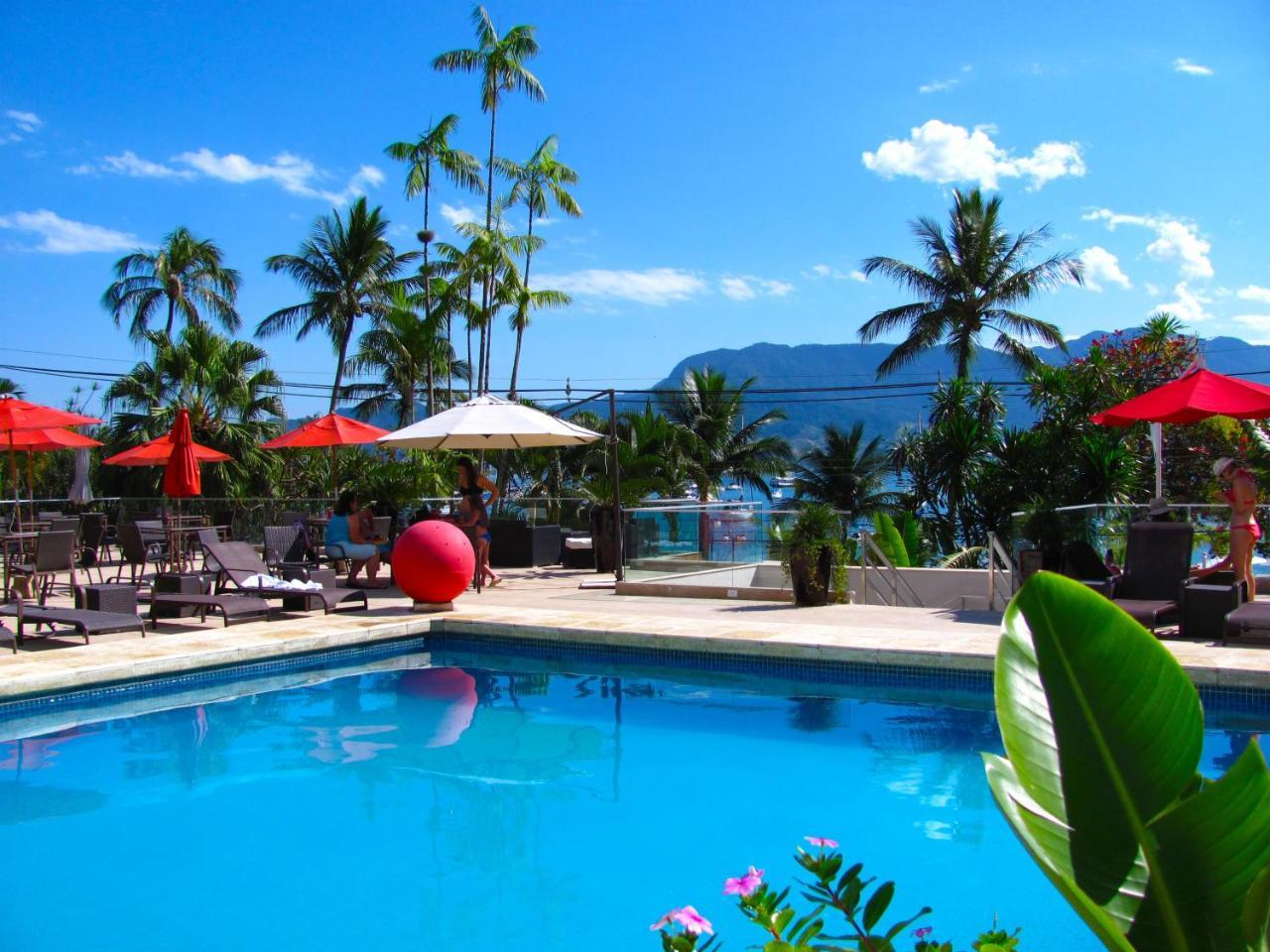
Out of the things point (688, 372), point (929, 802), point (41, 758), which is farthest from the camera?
point (688, 372)

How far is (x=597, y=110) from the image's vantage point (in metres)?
19.2

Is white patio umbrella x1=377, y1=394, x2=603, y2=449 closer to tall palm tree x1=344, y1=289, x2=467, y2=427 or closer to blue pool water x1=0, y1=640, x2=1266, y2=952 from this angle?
blue pool water x1=0, y1=640, x2=1266, y2=952

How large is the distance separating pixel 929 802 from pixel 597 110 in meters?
16.0

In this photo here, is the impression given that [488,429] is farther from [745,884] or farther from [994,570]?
[745,884]

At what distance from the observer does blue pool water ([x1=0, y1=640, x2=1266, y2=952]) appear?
14.8ft

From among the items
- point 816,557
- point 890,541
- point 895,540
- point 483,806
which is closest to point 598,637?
point 816,557

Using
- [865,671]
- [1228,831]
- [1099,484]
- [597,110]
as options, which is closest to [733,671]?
[865,671]

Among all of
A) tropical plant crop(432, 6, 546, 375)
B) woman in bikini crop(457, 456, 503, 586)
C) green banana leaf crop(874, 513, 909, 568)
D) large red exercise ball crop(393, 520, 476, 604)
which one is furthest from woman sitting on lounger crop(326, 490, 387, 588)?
tropical plant crop(432, 6, 546, 375)

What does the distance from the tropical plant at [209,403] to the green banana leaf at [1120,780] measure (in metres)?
22.2

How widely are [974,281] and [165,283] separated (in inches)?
1037

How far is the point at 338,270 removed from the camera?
1324 inches

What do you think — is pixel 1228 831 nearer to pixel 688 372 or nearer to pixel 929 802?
pixel 929 802

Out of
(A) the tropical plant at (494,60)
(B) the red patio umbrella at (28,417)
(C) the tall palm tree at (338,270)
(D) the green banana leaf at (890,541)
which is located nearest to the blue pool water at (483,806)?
(B) the red patio umbrella at (28,417)

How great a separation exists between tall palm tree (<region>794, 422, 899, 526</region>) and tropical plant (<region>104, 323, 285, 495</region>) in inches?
632
